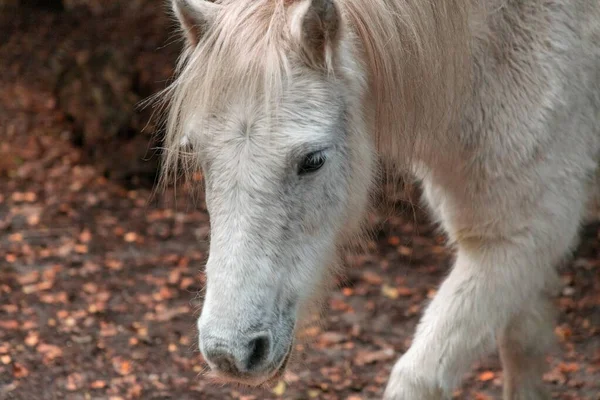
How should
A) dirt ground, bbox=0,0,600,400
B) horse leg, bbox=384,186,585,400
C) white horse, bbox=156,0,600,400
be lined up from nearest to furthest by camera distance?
white horse, bbox=156,0,600,400
horse leg, bbox=384,186,585,400
dirt ground, bbox=0,0,600,400

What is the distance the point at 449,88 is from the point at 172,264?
2.76 metres

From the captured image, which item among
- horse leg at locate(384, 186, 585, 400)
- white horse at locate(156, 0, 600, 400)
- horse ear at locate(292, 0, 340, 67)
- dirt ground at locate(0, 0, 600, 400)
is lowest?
dirt ground at locate(0, 0, 600, 400)

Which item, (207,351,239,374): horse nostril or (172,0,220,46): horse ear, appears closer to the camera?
(207,351,239,374): horse nostril

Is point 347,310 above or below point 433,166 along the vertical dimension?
below

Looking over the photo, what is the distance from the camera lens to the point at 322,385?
4.06m

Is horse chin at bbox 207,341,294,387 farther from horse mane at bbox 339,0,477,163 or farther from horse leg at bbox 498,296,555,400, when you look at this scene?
horse leg at bbox 498,296,555,400

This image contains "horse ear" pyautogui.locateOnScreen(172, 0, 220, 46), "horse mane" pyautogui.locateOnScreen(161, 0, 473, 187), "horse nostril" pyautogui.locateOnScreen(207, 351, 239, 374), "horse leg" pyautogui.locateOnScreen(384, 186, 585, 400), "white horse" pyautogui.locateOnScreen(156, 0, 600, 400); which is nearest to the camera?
"horse nostril" pyautogui.locateOnScreen(207, 351, 239, 374)

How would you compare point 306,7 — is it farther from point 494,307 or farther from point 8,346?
Result: point 8,346

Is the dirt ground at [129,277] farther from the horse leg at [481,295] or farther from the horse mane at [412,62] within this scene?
the horse mane at [412,62]

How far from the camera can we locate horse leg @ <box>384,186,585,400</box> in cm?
289

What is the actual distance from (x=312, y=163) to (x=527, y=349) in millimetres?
1539

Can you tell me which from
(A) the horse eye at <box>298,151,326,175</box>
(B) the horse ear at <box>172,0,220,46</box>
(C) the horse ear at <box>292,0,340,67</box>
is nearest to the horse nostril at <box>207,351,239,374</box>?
(A) the horse eye at <box>298,151,326,175</box>

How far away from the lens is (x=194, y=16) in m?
2.73

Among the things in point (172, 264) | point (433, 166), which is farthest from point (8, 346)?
point (433, 166)
